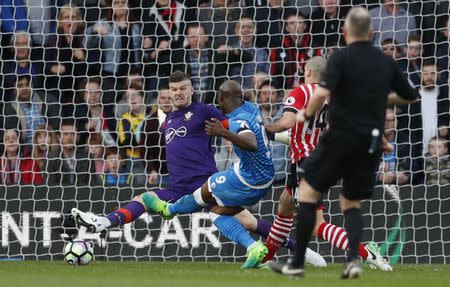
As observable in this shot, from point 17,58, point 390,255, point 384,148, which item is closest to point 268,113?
point 390,255

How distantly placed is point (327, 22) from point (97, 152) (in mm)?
3048

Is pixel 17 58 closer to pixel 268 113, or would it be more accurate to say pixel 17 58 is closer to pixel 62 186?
pixel 62 186

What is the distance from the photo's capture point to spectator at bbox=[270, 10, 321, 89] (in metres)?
13.9

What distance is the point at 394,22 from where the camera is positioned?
45.5 ft

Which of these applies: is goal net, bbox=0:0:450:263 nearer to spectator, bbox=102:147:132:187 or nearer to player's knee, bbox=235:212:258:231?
spectator, bbox=102:147:132:187

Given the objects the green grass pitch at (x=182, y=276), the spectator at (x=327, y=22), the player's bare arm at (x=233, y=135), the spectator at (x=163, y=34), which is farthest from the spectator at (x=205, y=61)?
the player's bare arm at (x=233, y=135)

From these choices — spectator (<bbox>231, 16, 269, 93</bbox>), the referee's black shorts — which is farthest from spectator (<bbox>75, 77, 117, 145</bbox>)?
the referee's black shorts

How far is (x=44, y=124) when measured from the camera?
548 inches

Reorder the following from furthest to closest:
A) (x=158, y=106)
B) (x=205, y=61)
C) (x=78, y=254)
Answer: (x=205, y=61) < (x=158, y=106) < (x=78, y=254)

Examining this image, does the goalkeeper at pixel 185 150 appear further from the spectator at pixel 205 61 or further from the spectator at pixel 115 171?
the spectator at pixel 205 61

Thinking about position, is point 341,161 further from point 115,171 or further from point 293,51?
point 293,51

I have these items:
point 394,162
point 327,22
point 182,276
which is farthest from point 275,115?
point 182,276

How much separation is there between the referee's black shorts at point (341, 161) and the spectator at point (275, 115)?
551cm

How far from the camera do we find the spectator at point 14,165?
1361 cm
